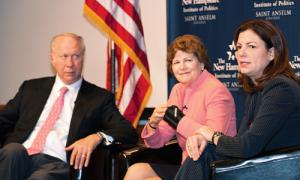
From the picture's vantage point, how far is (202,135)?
2.49 metres

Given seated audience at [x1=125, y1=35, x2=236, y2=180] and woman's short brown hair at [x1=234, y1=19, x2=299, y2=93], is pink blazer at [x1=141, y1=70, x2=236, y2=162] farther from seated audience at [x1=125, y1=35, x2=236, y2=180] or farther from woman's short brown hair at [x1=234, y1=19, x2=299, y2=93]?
woman's short brown hair at [x1=234, y1=19, x2=299, y2=93]

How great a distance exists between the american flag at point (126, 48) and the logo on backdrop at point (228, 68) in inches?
22.2

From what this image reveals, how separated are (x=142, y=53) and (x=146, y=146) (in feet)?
3.62

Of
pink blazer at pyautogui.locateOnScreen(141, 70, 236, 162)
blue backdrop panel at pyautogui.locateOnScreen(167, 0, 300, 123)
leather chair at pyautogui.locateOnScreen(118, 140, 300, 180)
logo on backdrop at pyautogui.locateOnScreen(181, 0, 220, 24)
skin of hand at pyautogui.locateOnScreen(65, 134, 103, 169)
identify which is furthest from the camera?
logo on backdrop at pyautogui.locateOnScreen(181, 0, 220, 24)

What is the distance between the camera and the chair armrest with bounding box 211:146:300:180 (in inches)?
89.1

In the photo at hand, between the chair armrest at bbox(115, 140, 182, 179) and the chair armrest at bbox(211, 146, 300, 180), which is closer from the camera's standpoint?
the chair armrest at bbox(211, 146, 300, 180)

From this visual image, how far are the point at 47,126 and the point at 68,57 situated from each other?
0.47 metres

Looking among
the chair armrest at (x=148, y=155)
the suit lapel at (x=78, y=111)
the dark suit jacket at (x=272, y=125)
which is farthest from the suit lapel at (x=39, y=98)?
the dark suit jacket at (x=272, y=125)

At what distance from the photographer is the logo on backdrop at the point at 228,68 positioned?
4023 mm

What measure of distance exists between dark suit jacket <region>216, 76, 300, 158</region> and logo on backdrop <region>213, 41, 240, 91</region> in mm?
1600

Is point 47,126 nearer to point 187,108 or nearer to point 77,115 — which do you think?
point 77,115

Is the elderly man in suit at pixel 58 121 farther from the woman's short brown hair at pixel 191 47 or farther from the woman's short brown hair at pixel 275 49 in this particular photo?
the woman's short brown hair at pixel 275 49

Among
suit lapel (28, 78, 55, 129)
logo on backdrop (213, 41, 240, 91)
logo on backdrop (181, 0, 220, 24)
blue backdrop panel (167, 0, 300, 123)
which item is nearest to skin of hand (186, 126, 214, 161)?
suit lapel (28, 78, 55, 129)

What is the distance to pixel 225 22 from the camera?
4055 mm
